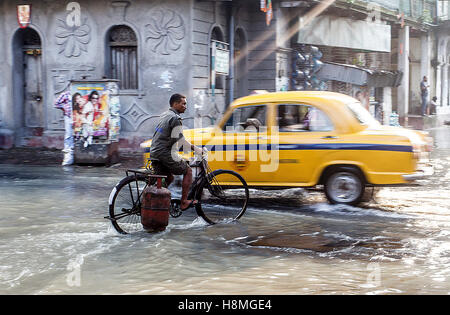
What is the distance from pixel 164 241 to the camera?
A: 22.2ft

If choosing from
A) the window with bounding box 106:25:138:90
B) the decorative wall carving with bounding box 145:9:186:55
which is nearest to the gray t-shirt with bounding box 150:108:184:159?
the decorative wall carving with bounding box 145:9:186:55

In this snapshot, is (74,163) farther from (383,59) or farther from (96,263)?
(383,59)

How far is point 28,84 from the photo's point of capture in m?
17.7

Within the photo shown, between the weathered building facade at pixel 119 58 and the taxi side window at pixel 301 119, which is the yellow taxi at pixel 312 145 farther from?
the weathered building facade at pixel 119 58

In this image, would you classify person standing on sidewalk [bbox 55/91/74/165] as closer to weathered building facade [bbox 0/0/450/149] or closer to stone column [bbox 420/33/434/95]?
weathered building facade [bbox 0/0/450/149]

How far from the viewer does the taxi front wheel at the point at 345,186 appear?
870 cm

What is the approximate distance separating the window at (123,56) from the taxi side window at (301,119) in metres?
8.51

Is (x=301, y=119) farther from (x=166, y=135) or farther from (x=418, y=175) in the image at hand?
(x=166, y=135)

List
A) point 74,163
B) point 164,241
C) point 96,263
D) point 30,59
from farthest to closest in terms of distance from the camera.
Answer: point 30,59 < point 74,163 < point 164,241 < point 96,263

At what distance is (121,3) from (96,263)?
11.9 meters

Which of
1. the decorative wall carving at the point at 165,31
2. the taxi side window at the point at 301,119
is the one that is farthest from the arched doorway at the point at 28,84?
the taxi side window at the point at 301,119

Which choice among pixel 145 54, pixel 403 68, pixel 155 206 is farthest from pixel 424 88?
pixel 155 206

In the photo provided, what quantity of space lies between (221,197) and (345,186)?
204 centimetres
